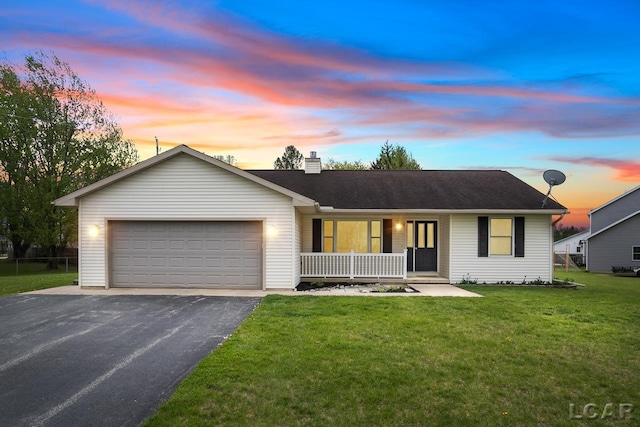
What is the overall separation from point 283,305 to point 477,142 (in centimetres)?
1768

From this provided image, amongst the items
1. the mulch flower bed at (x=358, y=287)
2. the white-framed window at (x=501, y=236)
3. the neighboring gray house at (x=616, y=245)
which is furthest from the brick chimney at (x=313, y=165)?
the neighboring gray house at (x=616, y=245)

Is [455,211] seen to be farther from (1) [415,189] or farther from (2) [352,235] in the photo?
(2) [352,235]

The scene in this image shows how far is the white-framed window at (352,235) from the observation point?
15969 millimetres

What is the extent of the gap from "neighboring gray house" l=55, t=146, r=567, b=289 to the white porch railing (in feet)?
0.12

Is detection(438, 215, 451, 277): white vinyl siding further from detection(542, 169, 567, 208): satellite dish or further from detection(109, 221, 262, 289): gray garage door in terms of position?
detection(109, 221, 262, 289): gray garage door

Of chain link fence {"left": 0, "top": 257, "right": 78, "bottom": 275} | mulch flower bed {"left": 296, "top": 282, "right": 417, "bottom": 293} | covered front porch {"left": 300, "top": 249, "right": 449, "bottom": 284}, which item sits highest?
covered front porch {"left": 300, "top": 249, "right": 449, "bottom": 284}

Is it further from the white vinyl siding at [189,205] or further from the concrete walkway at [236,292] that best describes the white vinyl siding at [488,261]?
the white vinyl siding at [189,205]

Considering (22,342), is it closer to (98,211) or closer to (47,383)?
(47,383)

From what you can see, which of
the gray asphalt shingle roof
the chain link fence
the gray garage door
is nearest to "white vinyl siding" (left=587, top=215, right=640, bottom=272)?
the gray asphalt shingle roof

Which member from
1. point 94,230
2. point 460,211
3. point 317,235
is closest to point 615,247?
point 460,211

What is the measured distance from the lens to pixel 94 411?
4258 millimetres

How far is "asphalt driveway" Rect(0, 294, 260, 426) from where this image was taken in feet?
14.3

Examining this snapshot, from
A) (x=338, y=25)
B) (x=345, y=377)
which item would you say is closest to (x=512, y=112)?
(x=338, y=25)

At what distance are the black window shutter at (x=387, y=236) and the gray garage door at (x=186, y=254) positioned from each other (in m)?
5.52
